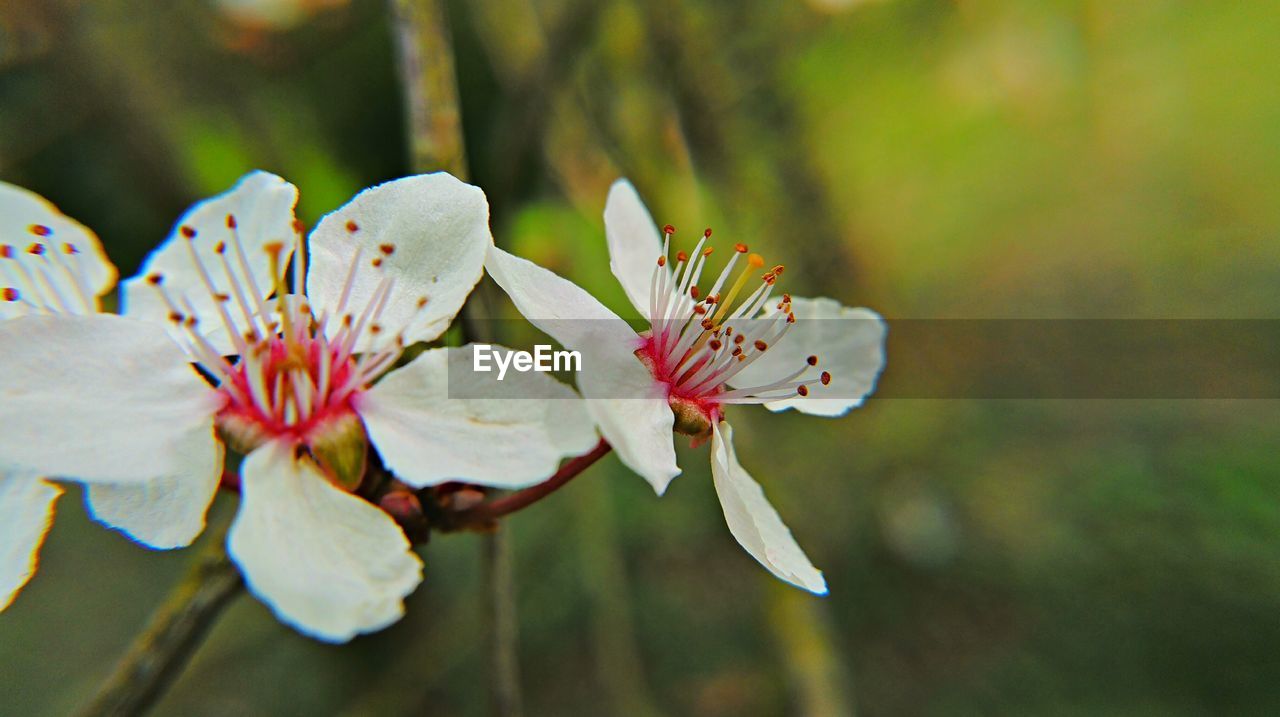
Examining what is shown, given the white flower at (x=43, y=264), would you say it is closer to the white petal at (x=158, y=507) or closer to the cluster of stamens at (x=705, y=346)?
the white petal at (x=158, y=507)

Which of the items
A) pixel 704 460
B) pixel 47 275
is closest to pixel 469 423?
pixel 47 275

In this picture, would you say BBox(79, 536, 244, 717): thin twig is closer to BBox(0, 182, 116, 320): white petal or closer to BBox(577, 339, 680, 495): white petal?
BBox(0, 182, 116, 320): white petal

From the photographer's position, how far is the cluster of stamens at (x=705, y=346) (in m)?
0.73

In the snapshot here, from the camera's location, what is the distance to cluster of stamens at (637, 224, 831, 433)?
0.73 metres

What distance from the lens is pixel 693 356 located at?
2.47 ft

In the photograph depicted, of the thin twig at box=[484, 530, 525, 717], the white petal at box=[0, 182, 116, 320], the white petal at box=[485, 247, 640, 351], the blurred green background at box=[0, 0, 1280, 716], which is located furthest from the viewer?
the blurred green background at box=[0, 0, 1280, 716]

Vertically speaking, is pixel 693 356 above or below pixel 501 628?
above

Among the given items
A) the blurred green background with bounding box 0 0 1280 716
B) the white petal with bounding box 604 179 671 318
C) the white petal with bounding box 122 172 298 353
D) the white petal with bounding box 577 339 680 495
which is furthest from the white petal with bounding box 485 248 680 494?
the blurred green background with bounding box 0 0 1280 716

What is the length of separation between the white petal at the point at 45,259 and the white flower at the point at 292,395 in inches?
2.6

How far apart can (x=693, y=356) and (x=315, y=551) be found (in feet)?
1.17

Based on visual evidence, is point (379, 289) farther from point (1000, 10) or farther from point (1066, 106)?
point (1066, 106)

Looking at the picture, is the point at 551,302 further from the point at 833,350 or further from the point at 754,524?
the point at 833,350

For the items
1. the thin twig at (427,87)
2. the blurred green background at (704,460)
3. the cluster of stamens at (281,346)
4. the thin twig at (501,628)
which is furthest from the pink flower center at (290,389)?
the blurred green background at (704,460)

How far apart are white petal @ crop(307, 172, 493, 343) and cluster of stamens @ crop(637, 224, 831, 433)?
18cm
